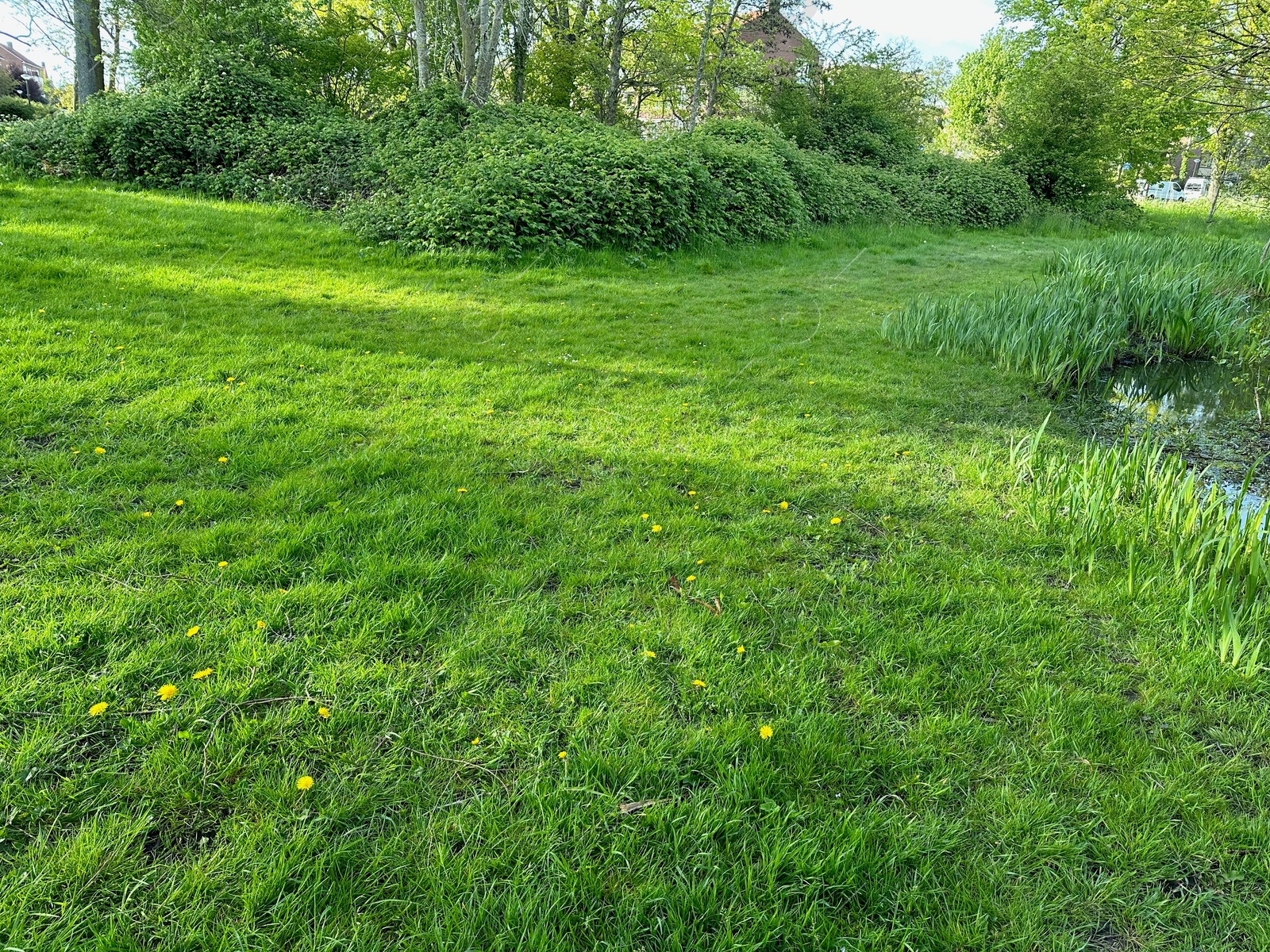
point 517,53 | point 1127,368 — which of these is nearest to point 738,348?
point 1127,368

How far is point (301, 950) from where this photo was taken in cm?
157

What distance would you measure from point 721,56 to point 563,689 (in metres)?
20.0

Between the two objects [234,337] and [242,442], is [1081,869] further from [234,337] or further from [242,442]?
[234,337]

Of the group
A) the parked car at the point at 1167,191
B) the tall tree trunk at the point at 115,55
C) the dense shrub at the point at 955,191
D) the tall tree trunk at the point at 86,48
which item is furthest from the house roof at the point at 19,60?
the parked car at the point at 1167,191

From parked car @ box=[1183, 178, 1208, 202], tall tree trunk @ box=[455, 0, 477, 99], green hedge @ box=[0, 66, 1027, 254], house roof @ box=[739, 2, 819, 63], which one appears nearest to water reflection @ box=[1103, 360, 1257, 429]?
green hedge @ box=[0, 66, 1027, 254]

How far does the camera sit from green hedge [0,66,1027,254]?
955 centimetres

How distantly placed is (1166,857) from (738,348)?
205 inches

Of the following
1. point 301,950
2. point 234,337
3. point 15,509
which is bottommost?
point 301,950

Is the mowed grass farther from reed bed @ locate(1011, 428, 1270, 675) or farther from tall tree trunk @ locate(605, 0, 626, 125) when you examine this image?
tall tree trunk @ locate(605, 0, 626, 125)

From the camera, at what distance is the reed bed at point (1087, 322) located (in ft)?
20.4

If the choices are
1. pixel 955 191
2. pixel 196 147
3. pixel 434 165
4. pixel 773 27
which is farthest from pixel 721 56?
pixel 196 147

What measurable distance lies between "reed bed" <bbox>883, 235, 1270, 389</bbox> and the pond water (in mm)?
225

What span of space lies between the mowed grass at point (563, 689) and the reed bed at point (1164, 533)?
5.1 inches

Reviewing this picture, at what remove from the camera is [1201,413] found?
6148 mm
